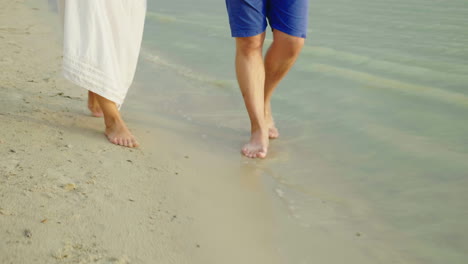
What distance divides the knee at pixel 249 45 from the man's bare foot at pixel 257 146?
1.46ft

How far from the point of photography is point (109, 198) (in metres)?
2.36

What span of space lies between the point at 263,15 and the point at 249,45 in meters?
0.18

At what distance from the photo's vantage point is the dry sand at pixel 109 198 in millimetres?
1992

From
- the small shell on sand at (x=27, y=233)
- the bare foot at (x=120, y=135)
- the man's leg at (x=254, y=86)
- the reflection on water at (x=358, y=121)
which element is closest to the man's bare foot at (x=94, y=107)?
the bare foot at (x=120, y=135)

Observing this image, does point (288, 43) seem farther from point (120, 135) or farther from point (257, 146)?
point (120, 135)

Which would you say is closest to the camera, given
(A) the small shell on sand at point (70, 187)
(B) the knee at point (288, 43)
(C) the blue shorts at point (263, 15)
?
(A) the small shell on sand at point (70, 187)

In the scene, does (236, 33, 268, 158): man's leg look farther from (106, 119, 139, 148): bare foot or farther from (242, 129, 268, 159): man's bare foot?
(106, 119, 139, 148): bare foot

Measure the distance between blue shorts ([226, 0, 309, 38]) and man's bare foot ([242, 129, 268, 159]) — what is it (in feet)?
1.84

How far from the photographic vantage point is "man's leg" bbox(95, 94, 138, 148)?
3.07 metres

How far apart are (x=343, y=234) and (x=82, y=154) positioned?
4.20 ft

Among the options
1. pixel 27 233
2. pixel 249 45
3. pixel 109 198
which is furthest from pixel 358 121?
pixel 27 233

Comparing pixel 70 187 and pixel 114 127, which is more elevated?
pixel 70 187

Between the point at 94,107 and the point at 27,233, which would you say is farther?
the point at 94,107

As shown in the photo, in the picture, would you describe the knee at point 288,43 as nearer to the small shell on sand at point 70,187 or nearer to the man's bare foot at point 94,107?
the man's bare foot at point 94,107
